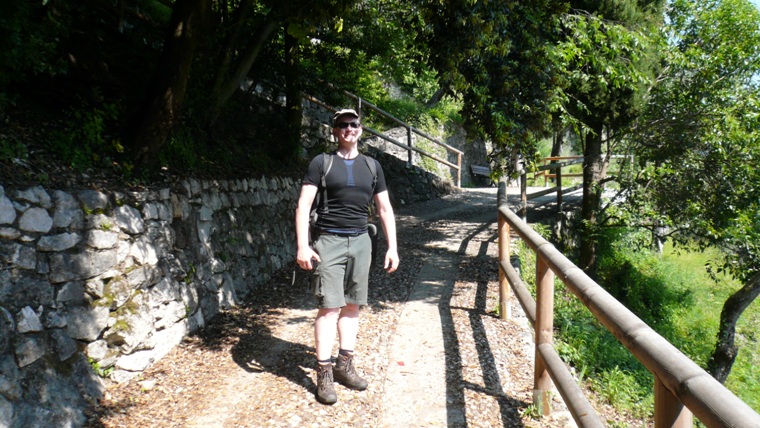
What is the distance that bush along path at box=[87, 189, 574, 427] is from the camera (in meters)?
3.47

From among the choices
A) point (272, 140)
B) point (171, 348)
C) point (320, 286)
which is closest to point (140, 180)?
point (171, 348)

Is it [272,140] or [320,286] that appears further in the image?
[272,140]

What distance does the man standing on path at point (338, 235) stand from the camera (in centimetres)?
341

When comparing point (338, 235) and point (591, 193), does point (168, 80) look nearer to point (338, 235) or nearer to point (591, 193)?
point (338, 235)

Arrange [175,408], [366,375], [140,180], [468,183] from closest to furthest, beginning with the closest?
[175,408] < [366,375] < [140,180] < [468,183]

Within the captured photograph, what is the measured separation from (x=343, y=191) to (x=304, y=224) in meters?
0.32

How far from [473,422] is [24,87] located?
443 cm

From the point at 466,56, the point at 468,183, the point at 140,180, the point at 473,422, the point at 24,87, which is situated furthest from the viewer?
the point at 468,183

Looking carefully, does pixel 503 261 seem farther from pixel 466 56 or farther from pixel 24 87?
pixel 24 87

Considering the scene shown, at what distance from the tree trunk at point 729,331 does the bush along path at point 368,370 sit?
6.07 m

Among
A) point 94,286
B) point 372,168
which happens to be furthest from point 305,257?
point 94,286

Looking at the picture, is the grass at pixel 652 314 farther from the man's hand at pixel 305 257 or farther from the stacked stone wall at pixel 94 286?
the stacked stone wall at pixel 94 286

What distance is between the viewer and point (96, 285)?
3.89 meters

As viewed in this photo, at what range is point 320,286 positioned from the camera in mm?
3434
